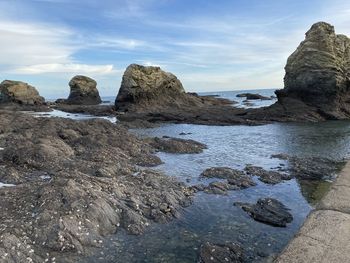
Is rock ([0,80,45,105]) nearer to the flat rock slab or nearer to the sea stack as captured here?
the sea stack

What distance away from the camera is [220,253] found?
1144 cm

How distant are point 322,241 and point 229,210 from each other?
6595mm

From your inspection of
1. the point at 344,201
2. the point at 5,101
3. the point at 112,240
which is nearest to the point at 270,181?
the point at 344,201

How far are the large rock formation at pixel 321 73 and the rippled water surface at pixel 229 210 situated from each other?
61.9 feet

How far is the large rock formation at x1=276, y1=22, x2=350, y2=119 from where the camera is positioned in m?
52.4

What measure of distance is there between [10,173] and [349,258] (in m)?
15.1

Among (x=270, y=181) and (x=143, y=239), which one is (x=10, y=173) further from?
(x=270, y=181)

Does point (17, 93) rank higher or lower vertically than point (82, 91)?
lower

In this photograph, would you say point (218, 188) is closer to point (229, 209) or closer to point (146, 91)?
point (229, 209)

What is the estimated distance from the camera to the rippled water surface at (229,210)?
11820mm

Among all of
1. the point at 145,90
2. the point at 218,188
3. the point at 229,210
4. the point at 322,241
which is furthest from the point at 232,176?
the point at 145,90

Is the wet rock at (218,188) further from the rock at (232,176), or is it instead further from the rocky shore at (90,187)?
the rock at (232,176)

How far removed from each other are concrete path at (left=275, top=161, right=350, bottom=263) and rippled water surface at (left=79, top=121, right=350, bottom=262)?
2.10 m

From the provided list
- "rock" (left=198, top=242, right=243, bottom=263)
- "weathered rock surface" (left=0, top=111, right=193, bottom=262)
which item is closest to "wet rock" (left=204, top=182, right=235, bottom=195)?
"weathered rock surface" (left=0, top=111, right=193, bottom=262)
